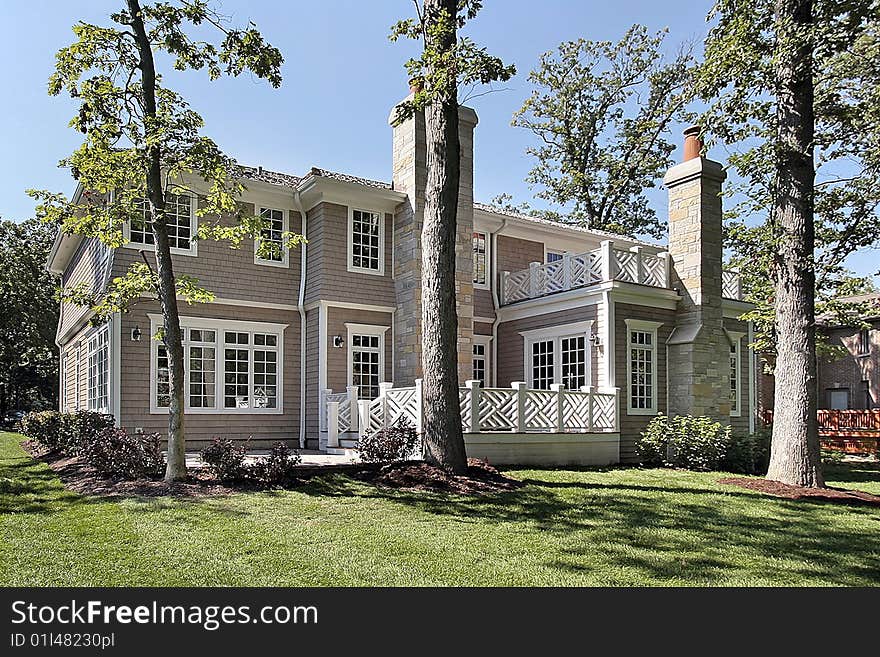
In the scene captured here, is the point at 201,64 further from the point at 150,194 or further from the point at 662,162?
the point at 662,162

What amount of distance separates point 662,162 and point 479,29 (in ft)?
66.6

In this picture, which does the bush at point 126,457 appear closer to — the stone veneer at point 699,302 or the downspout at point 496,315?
the downspout at point 496,315

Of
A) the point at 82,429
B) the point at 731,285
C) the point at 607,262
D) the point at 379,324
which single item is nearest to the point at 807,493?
the point at 607,262

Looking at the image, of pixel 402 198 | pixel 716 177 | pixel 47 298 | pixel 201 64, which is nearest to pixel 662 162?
pixel 716 177

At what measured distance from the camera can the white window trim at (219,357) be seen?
45.4ft

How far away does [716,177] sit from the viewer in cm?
1614

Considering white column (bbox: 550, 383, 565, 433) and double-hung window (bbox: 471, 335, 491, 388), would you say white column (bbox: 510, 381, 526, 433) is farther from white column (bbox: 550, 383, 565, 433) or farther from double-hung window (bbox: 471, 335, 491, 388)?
double-hung window (bbox: 471, 335, 491, 388)

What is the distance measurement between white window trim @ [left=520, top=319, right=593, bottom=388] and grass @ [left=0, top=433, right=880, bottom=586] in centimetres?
557

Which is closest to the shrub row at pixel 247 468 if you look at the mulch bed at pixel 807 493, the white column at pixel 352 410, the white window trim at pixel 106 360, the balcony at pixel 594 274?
the white column at pixel 352 410

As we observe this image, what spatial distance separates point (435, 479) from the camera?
967 centimetres

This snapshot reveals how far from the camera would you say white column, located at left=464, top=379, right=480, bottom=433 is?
12.5m

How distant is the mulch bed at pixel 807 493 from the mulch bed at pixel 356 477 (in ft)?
13.0

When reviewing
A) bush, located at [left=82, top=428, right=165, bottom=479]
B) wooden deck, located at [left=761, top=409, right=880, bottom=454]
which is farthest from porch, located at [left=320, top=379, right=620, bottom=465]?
wooden deck, located at [left=761, top=409, right=880, bottom=454]

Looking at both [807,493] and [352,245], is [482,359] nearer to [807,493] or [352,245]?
[352,245]
